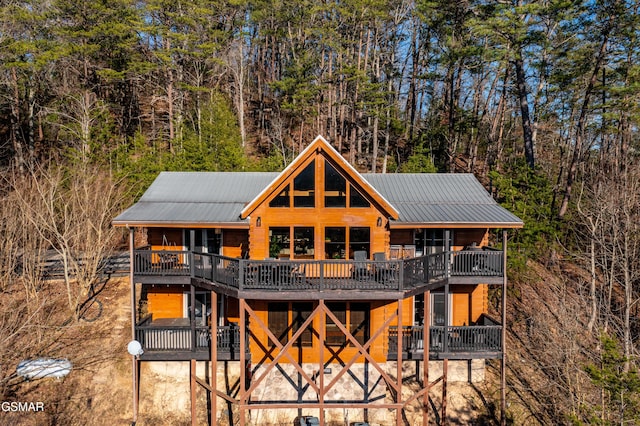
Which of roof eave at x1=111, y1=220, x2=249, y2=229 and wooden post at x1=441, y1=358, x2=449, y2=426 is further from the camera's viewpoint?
wooden post at x1=441, y1=358, x2=449, y2=426

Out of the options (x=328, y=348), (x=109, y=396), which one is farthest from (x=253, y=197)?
(x=109, y=396)

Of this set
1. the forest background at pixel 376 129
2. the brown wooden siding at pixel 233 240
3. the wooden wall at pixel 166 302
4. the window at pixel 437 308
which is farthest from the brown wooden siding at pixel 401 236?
the wooden wall at pixel 166 302

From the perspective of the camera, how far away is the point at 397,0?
33.6 m

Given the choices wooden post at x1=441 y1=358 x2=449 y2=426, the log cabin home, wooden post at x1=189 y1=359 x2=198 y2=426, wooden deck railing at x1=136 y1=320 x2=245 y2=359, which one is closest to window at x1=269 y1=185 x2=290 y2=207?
the log cabin home

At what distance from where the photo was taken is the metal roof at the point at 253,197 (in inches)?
600

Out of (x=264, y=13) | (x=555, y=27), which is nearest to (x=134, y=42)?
(x=264, y=13)

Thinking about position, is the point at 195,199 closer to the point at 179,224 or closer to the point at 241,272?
the point at 179,224

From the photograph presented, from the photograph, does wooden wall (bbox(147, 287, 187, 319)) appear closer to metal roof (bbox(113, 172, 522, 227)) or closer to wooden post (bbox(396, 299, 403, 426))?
metal roof (bbox(113, 172, 522, 227))

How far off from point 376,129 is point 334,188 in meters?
16.1

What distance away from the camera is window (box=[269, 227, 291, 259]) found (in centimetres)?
1545

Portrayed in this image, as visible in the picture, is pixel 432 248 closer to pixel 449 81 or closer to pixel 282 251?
pixel 282 251

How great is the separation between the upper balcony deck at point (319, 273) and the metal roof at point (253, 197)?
141 centimetres

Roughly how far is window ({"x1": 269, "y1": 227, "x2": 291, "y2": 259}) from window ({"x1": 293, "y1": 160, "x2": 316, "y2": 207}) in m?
1.25

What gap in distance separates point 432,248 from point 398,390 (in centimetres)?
625
